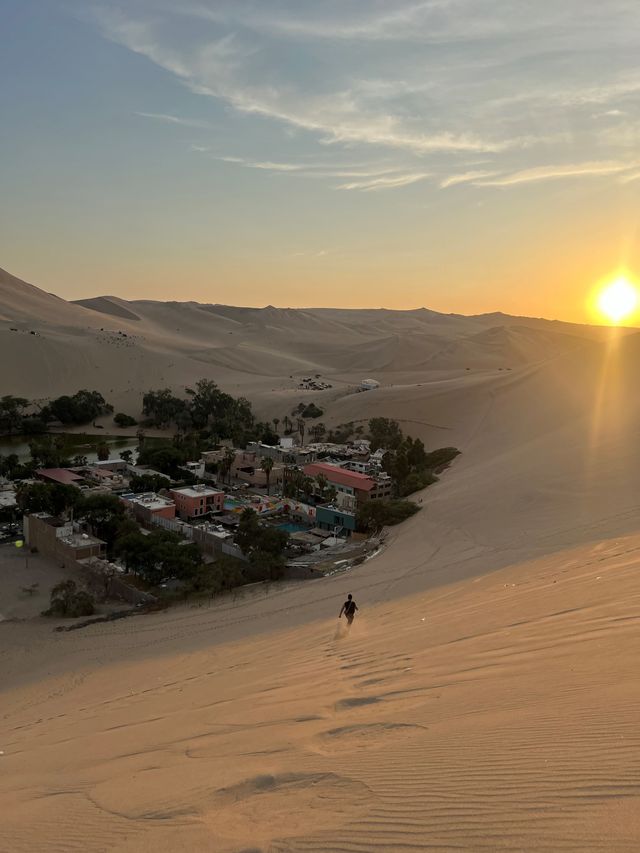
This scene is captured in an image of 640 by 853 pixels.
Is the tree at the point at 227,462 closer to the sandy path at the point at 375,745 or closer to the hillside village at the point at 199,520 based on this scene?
the hillside village at the point at 199,520

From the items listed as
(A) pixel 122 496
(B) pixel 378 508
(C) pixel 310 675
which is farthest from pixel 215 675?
(A) pixel 122 496

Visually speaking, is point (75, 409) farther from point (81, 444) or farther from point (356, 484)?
point (356, 484)

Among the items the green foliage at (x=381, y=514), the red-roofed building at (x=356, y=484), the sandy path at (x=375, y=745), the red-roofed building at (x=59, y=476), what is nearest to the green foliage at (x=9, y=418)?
the red-roofed building at (x=59, y=476)

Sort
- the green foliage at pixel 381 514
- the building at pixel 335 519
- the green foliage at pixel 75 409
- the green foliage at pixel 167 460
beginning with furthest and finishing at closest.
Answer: the green foliage at pixel 75 409 < the green foliage at pixel 167 460 < the building at pixel 335 519 < the green foliage at pixel 381 514

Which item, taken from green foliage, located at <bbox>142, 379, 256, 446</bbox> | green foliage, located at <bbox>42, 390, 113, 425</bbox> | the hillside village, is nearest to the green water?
green foliage, located at <bbox>42, 390, 113, 425</bbox>

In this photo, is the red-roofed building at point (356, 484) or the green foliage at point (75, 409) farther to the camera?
the green foliage at point (75, 409)

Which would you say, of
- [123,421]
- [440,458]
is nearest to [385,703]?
[440,458]

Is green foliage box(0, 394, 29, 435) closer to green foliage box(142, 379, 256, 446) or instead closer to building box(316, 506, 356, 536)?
green foliage box(142, 379, 256, 446)
